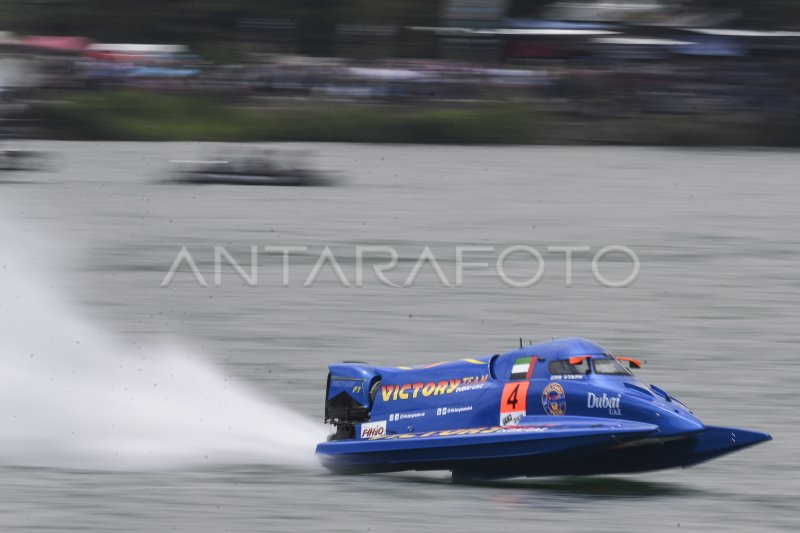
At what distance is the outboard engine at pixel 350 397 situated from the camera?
29.6 ft

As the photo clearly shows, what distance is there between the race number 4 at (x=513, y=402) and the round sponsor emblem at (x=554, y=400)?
0.13m

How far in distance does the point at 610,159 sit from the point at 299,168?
25.7ft

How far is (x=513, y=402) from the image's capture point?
834 cm

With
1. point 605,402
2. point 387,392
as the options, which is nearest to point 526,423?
point 605,402

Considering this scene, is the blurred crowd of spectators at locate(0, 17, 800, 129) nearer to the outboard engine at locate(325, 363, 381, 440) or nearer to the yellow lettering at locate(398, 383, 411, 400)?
the outboard engine at locate(325, 363, 381, 440)

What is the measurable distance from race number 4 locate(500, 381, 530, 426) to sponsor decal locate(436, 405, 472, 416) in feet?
0.80

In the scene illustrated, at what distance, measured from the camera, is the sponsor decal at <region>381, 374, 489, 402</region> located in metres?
8.58

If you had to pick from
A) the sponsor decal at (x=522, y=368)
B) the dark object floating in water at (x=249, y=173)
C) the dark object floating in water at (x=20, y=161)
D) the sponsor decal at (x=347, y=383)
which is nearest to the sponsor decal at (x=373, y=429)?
the sponsor decal at (x=347, y=383)

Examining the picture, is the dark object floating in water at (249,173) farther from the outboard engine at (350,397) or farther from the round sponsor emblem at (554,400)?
the round sponsor emblem at (554,400)

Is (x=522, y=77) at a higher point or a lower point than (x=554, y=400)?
higher

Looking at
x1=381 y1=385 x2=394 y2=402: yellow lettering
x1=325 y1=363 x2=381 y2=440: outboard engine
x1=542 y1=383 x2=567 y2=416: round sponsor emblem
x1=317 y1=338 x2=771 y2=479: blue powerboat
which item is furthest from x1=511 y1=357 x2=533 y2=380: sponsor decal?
x1=325 y1=363 x2=381 y2=440: outboard engine

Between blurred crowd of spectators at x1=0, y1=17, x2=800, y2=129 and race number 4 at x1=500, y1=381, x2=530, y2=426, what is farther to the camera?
blurred crowd of spectators at x1=0, y1=17, x2=800, y2=129

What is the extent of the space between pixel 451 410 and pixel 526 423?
58 cm

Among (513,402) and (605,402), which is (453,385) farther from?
(605,402)
